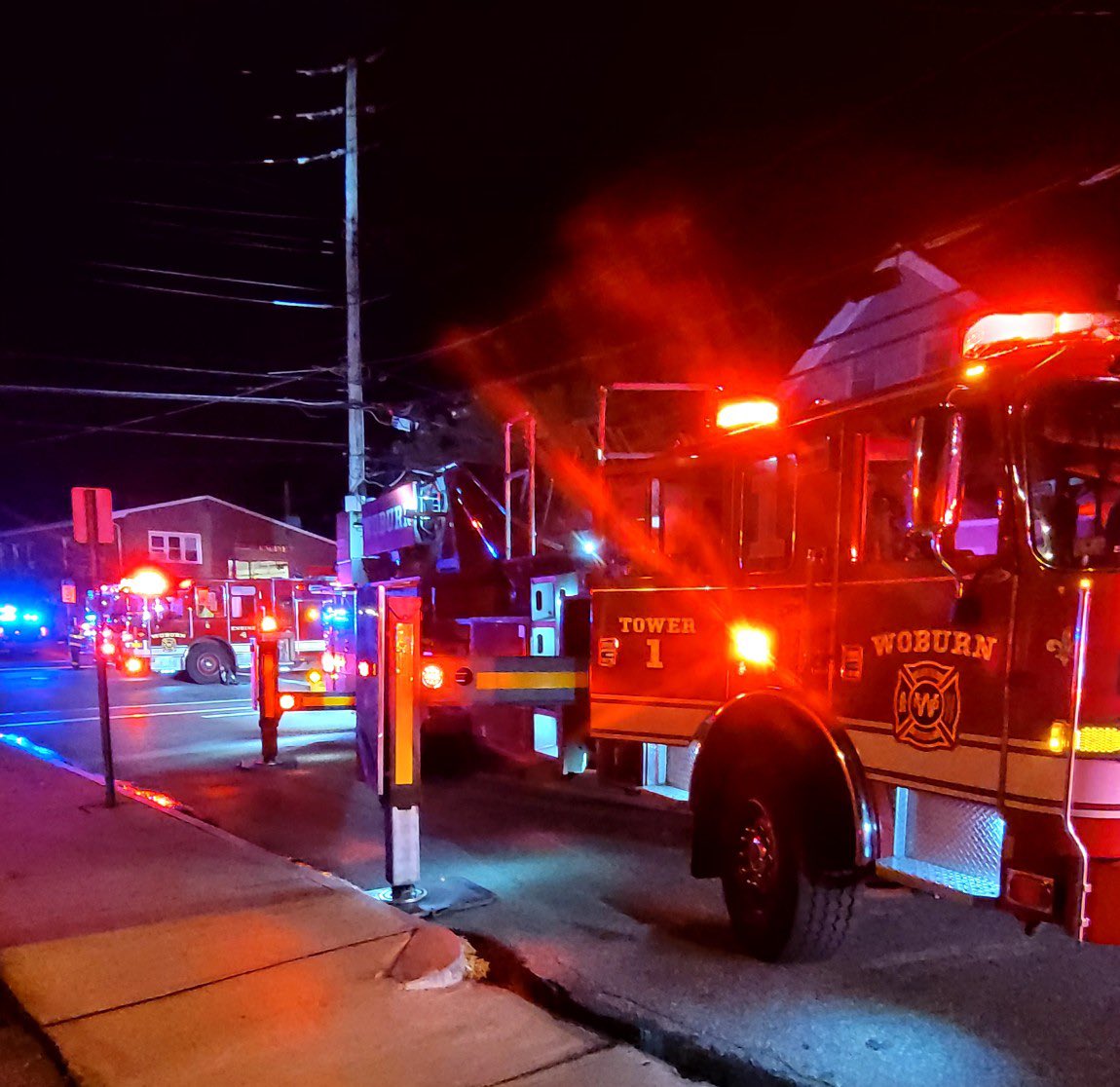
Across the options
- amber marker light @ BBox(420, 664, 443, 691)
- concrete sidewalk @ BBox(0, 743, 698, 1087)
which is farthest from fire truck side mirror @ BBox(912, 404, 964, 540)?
amber marker light @ BBox(420, 664, 443, 691)

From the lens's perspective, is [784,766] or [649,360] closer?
[784,766]

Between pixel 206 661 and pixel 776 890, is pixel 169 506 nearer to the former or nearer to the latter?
pixel 206 661

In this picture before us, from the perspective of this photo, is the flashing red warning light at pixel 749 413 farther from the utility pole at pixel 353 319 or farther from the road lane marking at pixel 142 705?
the road lane marking at pixel 142 705

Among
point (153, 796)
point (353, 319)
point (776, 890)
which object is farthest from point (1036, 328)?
point (353, 319)

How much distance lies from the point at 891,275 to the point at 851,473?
10126mm

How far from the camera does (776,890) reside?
13.9 ft

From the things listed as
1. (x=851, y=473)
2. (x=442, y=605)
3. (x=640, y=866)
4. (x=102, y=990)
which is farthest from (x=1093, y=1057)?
(x=442, y=605)

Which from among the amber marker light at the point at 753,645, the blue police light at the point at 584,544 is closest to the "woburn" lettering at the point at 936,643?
the amber marker light at the point at 753,645

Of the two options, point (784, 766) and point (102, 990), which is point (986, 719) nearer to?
point (784, 766)

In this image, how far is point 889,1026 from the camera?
3.82 m

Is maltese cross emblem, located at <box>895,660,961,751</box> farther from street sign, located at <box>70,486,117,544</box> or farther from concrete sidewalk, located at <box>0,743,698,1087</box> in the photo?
street sign, located at <box>70,486,117,544</box>

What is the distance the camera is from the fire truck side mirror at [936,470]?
318 cm

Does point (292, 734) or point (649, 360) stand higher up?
point (649, 360)

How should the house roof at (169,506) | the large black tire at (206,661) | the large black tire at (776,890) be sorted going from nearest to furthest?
1. the large black tire at (776,890)
2. the large black tire at (206,661)
3. the house roof at (169,506)
